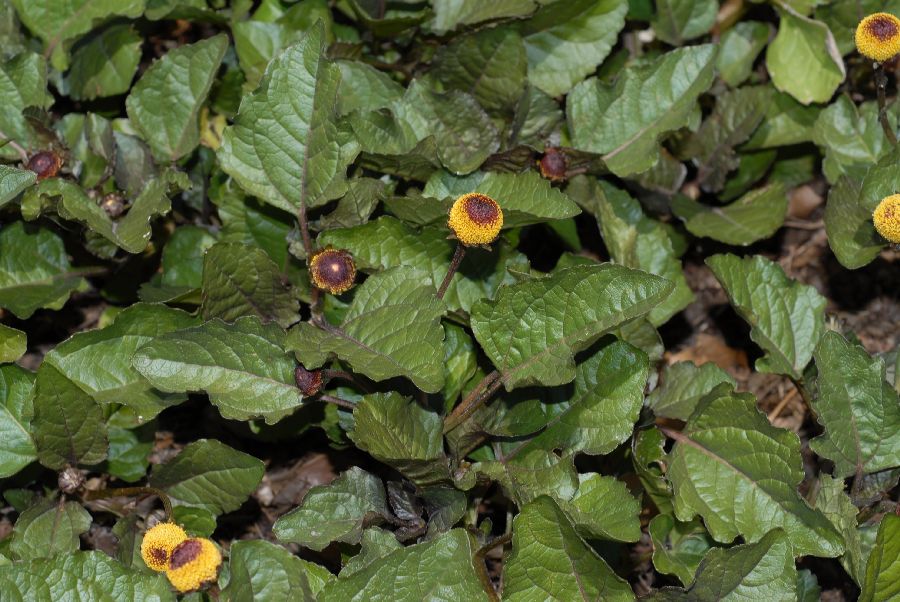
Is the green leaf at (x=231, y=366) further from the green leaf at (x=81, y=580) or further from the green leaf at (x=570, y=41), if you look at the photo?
the green leaf at (x=570, y=41)

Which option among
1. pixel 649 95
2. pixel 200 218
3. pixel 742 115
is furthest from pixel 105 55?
pixel 742 115

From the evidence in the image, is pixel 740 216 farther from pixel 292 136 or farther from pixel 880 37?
pixel 292 136

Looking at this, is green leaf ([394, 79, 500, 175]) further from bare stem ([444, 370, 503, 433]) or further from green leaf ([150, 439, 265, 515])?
green leaf ([150, 439, 265, 515])

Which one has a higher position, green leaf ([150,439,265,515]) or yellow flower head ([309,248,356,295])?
yellow flower head ([309,248,356,295])

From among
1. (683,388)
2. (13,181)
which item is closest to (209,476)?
(13,181)

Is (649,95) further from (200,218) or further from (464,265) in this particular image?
(200,218)

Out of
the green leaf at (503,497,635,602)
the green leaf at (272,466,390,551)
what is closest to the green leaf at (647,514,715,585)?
the green leaf at (503,497,635,602)

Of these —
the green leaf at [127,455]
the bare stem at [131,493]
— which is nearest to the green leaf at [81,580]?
the bare stem at [131,493]
